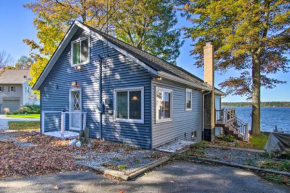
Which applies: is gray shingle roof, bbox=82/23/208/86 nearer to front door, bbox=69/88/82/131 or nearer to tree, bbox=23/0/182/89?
front door, bbox=69/88/82/131

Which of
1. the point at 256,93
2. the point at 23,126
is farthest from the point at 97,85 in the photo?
the point at 256,93

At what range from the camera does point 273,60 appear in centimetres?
1491

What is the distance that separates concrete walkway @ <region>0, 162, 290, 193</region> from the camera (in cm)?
379

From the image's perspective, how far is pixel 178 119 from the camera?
29.6ft

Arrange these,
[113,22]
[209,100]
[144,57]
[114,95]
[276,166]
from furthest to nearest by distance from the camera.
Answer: [113,22], [209,100], [144,57], [114,95], [276,166]

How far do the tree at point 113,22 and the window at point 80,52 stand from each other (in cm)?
621

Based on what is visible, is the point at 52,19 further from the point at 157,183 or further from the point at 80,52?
the point at 157,183

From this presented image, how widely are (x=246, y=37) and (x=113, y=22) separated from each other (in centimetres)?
1192

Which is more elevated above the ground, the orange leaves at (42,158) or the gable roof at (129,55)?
the gable roof at (129,55)

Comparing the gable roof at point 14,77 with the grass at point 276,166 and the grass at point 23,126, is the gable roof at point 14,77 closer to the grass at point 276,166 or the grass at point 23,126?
the grass at point 23,126

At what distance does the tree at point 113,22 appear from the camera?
14.7 meters

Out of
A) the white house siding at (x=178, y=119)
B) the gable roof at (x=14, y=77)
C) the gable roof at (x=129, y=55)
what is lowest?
the white house siding at (x=178, y=119)

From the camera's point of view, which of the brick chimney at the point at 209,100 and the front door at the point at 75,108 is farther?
the brick chimney at the point at 209,100

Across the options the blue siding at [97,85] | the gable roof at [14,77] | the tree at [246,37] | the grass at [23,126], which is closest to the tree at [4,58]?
the gable roof at [14,77]
